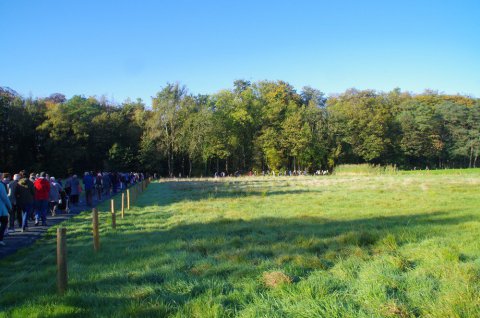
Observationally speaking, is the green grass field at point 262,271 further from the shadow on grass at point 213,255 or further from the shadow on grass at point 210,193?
the shadow on grass at point 210,193

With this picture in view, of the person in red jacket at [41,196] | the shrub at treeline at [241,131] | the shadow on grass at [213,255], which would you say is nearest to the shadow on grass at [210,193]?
the person in red jacket at [41,196]

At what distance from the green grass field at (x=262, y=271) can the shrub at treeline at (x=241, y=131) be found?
4962 cm

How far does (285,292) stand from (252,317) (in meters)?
0.82

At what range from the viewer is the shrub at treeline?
5556cm

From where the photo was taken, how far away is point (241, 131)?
233 feet

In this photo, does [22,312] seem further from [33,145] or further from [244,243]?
[33,145]

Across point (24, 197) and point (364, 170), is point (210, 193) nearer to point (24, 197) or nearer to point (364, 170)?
point (24, 197)

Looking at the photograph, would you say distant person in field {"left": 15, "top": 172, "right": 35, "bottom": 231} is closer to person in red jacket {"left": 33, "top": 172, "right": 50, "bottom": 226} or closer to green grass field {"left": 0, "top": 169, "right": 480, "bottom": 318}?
person in red jacket {"left": 33, "top": 172, "right": 50, "bottom": 226}

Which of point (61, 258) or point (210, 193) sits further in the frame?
point (210, 193)

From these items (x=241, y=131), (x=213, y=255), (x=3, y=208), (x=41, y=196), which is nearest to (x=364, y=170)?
(x=241, y=131)

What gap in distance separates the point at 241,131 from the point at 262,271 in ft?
214

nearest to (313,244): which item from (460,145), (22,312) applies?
Result: (22,312)

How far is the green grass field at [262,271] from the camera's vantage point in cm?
473

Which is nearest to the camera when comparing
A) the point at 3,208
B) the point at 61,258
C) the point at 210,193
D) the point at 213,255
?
the point at 61,258
